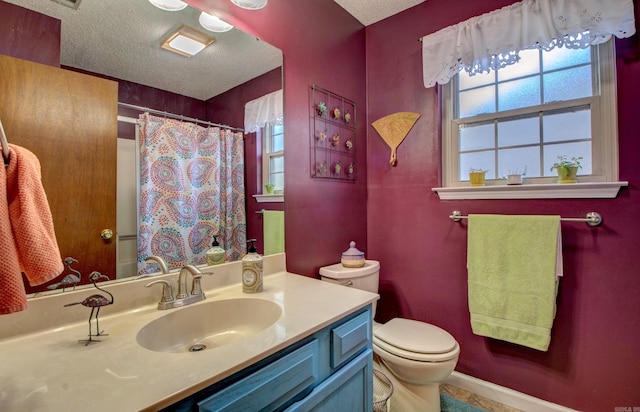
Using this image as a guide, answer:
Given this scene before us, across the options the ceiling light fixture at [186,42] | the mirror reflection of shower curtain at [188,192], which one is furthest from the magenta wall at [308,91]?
the mirror reflection of shower curtain at [188,192]

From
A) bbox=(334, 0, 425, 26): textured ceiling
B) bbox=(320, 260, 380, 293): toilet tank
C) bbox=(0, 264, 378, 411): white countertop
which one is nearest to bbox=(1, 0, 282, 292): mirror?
bbox=(0, 264, 378, 411): white countertop

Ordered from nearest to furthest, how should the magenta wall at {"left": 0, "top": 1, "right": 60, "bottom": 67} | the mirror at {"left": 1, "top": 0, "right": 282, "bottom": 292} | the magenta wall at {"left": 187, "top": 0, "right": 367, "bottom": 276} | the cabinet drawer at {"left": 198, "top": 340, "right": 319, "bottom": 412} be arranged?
the cabinet drawer at {"left": 198, "top": 340, "right": 319, "bottom": 412} → the magenta wall at {"left": 0, "top": 1, "right": 60, "bottom": 67} → the mirror at {"left": 1, "top": 0, "right": 282, "bottom": 292} → the magenta wall at {"left": 187, "top": 0, "right": 367, "bottom": 276}

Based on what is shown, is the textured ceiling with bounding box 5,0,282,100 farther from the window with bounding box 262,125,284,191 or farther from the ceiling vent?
the window with bounding box 262,125,284,191

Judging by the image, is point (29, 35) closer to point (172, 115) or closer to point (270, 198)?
point (172, 115)

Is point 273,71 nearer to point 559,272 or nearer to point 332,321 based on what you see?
point 332,321

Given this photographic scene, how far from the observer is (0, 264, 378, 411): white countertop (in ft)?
1.78

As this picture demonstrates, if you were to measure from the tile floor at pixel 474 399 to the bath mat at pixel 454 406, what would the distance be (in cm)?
4

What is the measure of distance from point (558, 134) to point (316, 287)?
152 cm

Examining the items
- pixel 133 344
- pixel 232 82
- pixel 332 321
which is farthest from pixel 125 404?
pixel 232 82

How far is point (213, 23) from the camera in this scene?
126cm

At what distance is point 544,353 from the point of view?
4.97ft

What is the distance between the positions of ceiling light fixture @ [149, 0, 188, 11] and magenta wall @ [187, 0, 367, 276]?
0.13 m

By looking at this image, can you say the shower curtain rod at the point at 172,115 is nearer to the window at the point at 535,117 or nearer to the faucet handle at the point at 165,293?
the faucet handle at the point at 165,293

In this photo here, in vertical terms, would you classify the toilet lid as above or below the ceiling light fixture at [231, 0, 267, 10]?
below
